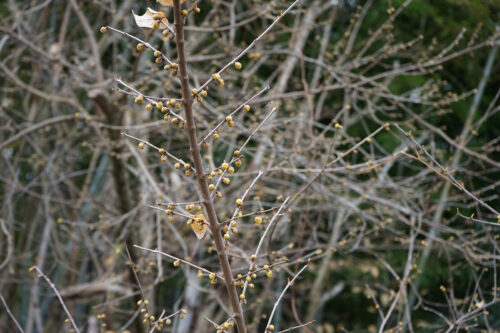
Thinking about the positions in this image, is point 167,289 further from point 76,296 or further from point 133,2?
point 133,2

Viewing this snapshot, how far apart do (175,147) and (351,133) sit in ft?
4.91

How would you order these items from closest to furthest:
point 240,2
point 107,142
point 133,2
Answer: point 107,142
point 133,2
point 240,2

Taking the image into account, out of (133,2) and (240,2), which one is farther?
(240,2)

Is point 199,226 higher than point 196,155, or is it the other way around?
point 196,155

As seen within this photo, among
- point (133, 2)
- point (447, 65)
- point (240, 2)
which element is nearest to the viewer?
point (447, 65)

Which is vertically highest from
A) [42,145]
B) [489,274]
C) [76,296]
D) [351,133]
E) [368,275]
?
[42,145]

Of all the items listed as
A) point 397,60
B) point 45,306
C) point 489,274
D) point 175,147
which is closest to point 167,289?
point 45,306

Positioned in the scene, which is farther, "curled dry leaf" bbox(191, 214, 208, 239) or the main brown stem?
"curled dry leaf" bbox(191, 214, 208, 239)

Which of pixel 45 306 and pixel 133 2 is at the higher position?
pixel 133 2

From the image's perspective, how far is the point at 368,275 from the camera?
17.4 feet

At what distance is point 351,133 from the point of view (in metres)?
4.66

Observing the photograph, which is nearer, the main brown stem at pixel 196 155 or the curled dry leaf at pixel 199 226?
the main brown stem at pixel 196 155

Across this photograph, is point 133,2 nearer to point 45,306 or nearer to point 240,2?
point 240,2

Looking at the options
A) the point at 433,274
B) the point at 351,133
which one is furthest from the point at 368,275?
the point at 433,274
